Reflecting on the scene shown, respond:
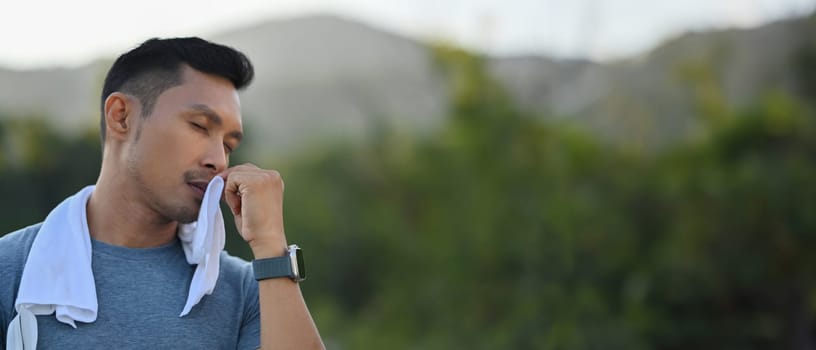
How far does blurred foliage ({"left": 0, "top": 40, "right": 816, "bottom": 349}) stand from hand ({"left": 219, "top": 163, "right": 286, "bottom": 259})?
8.80 meters

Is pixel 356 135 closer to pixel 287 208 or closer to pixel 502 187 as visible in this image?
pixel 287 208

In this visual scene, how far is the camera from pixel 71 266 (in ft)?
5.86

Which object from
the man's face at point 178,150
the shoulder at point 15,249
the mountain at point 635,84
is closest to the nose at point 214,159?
the man's face at point 178,150

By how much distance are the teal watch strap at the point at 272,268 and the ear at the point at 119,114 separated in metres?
0.37

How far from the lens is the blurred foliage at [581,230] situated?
11.1 meters

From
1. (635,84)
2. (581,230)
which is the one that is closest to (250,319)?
(581,230)

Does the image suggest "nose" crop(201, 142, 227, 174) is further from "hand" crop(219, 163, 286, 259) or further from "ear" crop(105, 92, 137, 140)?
"ear" crop(105, 92, 137, 140)

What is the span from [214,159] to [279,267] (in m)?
0.24

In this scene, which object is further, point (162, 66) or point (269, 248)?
point (162, 66)

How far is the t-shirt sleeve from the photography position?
1.88 m

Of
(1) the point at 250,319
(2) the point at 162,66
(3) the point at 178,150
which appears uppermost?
(2) the point at 162,66

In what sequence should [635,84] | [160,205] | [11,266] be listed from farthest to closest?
[635,84] → [160,205] → [11,266]

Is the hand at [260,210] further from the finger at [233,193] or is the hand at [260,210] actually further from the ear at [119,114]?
the ear at [119,114]

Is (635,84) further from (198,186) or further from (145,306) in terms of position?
(145,306)
